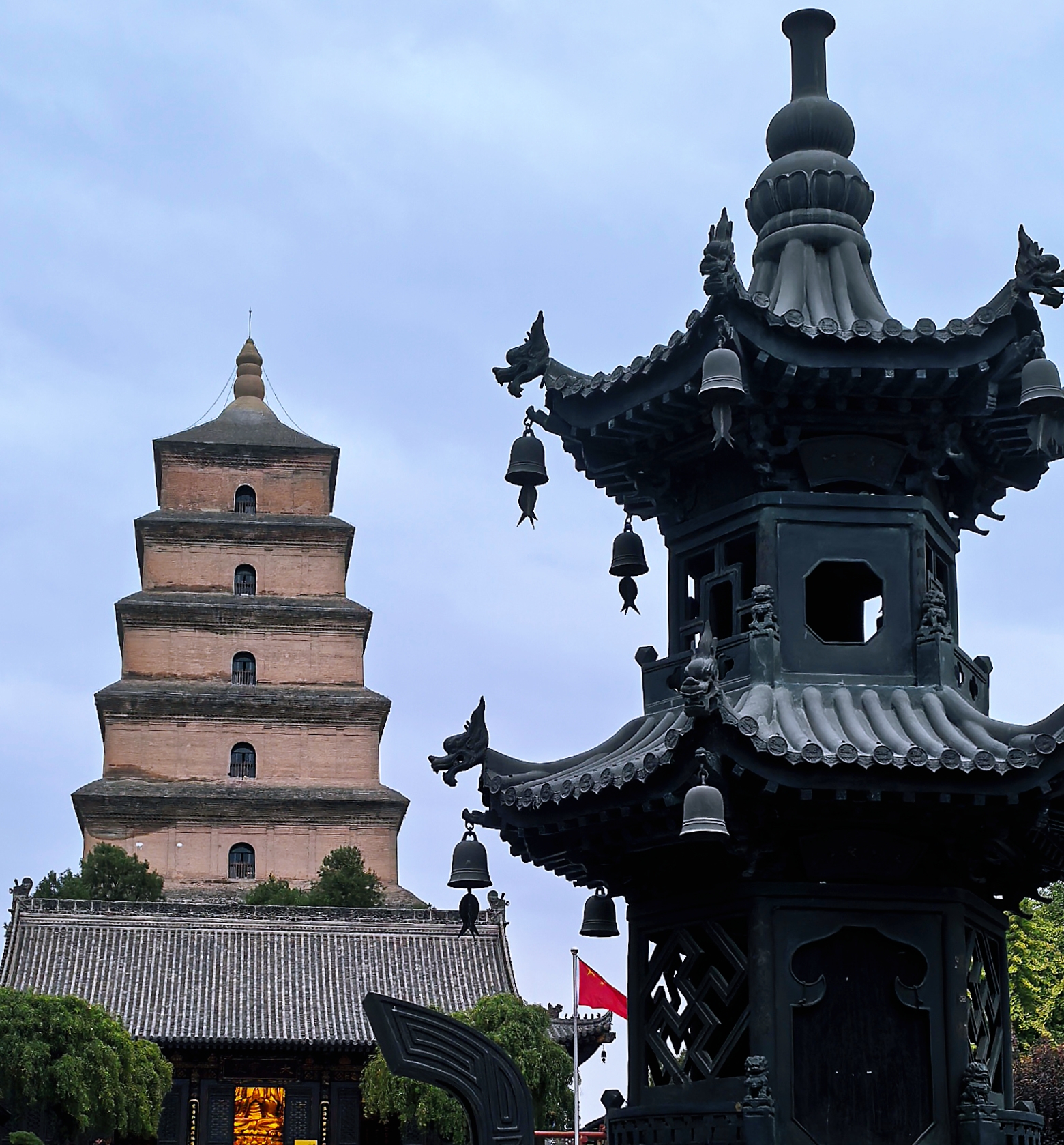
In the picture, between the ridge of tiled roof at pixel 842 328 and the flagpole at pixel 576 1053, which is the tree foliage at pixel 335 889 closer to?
the flagpole at pixel 576 1053

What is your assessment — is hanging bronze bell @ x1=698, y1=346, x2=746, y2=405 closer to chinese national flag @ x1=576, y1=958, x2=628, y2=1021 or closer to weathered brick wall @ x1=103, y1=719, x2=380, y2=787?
chinese national flag @ x1=576, y1=958, x2=628, y2=1021

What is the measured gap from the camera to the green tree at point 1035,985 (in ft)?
147

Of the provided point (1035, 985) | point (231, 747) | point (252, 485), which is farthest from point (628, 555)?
point (252, 485)

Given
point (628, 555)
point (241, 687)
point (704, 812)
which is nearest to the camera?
point (704, 812)

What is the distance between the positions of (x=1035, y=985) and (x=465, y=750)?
39.2 meters

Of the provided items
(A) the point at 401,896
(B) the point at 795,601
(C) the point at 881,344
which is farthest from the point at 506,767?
(A) the point at 401,896

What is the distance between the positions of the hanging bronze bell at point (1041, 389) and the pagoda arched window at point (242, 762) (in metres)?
57.1

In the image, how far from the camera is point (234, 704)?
2552 inches

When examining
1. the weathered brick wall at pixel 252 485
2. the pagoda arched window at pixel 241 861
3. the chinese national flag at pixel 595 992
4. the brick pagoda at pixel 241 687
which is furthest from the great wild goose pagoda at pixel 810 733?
the weathered brick wall at pixel 252 485

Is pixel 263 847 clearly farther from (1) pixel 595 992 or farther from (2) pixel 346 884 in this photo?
(1) pixel 595 992

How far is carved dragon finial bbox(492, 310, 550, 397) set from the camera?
32.0 ft

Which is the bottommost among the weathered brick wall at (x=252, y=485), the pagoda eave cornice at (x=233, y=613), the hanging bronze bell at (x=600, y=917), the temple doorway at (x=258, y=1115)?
the temple doorway at (x=258, y=1115)

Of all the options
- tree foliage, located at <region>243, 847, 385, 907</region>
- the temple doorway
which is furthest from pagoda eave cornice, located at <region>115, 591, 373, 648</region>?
the temple doorway

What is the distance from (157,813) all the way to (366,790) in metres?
7.02
